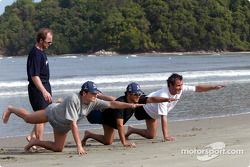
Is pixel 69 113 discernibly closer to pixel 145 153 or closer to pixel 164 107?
pixel 145 153

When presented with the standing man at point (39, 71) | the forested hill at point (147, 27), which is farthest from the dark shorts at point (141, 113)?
the forested hill at point (147, 27)

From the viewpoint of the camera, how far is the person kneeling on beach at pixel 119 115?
24.7ft

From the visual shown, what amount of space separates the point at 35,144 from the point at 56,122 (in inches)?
16.8

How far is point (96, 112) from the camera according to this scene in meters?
7.78

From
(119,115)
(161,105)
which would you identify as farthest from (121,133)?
(161,105)

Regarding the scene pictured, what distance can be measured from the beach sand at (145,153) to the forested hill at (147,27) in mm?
98391

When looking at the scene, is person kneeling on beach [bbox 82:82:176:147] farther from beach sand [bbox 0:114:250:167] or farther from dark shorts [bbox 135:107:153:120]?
dark shorts [bbox 135:107:153:120]

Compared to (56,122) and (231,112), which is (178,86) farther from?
(231,112)

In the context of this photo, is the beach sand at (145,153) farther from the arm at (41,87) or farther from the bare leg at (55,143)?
the arm at (41,87)

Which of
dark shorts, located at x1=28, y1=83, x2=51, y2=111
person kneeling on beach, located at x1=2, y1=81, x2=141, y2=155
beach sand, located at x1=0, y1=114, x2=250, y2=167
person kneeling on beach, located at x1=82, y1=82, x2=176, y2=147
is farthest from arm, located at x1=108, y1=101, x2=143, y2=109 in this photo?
dark shorts, located at x1=28, y1=83, x2=51, y2=111

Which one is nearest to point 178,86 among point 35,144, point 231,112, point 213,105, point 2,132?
point 35,144

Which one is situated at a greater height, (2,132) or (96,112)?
(96,112)

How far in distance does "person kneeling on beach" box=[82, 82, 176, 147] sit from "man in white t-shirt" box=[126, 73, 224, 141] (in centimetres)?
31

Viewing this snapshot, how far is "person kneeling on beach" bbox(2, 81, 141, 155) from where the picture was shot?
6.83 metres
